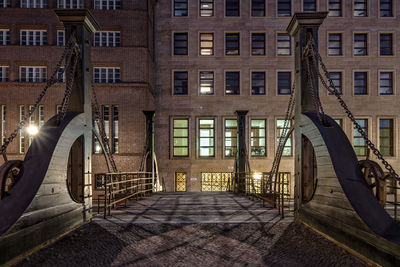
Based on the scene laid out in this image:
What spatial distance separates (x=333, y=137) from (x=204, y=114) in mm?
19383

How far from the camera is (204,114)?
972 inches

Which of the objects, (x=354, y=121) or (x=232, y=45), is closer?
(x=354, y=121)

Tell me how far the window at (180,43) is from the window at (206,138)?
19.4 ft

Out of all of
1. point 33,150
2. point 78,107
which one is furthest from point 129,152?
point 33,150

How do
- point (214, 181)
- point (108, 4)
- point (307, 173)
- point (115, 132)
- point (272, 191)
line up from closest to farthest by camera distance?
point (307, 173)
point (272, 191)
point (115, 132)
point (108, 4)
point (214, 181)

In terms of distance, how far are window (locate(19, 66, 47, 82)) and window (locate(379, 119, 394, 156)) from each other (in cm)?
2613

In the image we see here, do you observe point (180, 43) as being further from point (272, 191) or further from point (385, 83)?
point (272, 191)

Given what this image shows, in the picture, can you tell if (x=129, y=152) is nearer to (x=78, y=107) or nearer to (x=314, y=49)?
(x=78, y=107)

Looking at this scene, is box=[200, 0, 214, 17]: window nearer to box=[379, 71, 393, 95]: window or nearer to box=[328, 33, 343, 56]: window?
box=[328, 33, 343, 56]: window

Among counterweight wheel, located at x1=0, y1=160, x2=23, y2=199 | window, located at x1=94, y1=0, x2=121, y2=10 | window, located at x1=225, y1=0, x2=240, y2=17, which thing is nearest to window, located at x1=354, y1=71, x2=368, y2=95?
window, located at x1=225, y1=0, x2=240, y2=17

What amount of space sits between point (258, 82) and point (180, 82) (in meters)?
6.38

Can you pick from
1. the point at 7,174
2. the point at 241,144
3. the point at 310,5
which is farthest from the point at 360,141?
the point at 7,174

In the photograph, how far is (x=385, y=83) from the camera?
25.1 m

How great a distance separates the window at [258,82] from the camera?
2509cm
